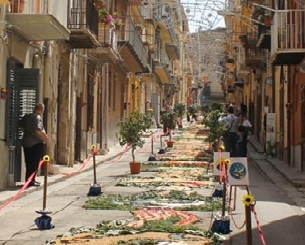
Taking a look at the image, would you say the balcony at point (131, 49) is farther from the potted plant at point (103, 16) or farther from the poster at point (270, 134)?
the poster at point (270, 134)

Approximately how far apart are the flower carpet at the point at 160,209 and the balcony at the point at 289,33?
4103mm

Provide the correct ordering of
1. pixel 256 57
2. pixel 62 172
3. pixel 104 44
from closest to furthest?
pixel 62 172 → pixel 104 44 → pixel 256 57

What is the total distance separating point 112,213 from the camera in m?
10.4

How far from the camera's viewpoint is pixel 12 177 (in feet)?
46.5

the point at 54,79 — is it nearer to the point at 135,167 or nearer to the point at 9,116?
the point at 135,167

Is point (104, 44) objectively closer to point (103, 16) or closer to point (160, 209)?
point (103, 16)

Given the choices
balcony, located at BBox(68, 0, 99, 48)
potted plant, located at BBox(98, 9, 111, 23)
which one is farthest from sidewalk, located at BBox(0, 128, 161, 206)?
potted plant, located at BBox(98, 9, 111, 23)

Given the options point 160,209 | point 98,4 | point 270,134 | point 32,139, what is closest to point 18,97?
point 32,139

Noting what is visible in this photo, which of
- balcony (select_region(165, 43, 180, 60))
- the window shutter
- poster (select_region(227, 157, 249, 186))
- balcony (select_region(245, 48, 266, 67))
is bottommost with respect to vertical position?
poster (select_region(227, 157, 249, 186))

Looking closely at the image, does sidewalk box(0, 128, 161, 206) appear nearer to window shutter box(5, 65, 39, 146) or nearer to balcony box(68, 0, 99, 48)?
window shutter box(5, 65, 39, 146)

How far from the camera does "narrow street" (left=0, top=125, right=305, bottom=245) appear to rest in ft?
28.0

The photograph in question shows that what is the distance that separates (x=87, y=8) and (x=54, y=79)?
3.55 m

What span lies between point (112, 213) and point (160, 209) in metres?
0.83

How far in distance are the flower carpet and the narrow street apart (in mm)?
223
